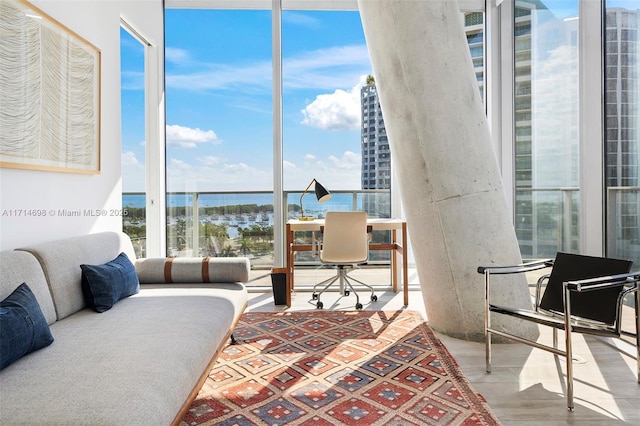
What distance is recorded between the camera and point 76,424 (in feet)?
4.05

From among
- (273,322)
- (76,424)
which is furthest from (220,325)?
(273,322)

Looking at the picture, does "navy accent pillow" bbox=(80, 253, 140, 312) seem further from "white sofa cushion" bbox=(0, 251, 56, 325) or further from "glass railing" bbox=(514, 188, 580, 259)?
"glass railing" bbox=(514, 188, 580, 259)

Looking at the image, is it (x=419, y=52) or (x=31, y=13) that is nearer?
(x=31, y=13)

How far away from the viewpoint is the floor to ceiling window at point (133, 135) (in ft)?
13.1

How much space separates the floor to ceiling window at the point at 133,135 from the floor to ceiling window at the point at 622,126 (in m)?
3.97

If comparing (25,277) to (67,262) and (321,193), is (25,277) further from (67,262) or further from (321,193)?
(321,193)

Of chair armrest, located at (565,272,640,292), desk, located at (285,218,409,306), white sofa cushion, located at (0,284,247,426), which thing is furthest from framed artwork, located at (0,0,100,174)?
chair armrest, located at (565,272,640,292)

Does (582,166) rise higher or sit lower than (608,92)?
lower

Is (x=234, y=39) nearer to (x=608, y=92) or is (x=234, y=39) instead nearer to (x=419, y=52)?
(x=419, y=52)

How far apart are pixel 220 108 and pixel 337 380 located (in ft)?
10.7

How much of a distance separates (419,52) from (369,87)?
6.10ft

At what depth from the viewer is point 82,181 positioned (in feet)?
9.93

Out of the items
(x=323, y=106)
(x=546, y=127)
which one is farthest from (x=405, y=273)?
(x=323, y=106)

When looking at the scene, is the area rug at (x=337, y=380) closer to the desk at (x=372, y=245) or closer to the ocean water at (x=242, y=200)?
the desk at (x=372, y=245)
